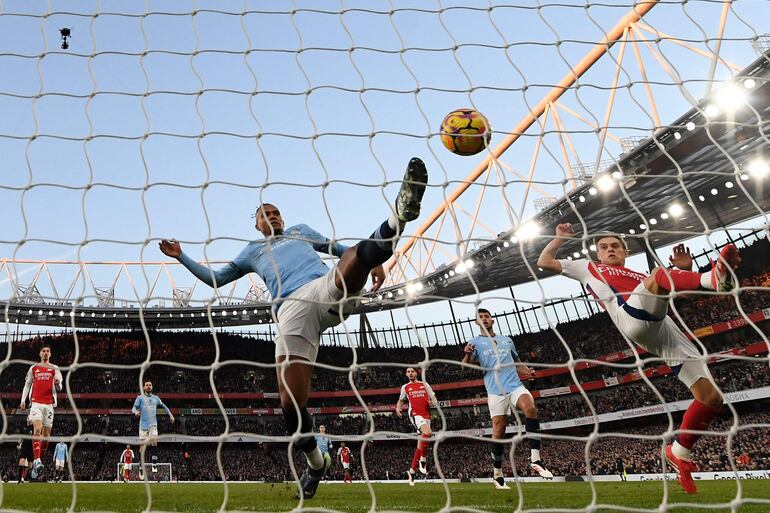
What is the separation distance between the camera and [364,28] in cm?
486

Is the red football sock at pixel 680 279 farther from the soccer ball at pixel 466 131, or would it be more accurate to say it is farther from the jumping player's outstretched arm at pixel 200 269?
the jumping player's outstretched arm at pixel 200 269

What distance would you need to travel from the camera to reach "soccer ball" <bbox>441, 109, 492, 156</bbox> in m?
4.45

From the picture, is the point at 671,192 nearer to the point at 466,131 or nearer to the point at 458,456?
the point at 466,131

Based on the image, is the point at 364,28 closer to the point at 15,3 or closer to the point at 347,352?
the point at 15,3

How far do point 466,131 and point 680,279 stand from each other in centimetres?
190

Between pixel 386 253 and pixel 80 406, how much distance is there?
111 ft

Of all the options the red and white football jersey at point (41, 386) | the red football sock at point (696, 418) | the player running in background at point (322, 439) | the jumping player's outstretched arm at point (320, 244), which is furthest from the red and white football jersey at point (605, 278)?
the red and white football jersey at point (41, 386)

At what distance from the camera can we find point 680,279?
388 centimetres

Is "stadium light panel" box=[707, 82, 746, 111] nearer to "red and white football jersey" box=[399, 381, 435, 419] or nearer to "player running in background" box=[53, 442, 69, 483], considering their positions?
"red and white football jersey" box=[399, 381, 435, 419]

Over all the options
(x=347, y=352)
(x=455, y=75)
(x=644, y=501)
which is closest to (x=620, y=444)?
(x=347, y=352)

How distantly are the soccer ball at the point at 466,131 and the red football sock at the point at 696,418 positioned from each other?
250cm

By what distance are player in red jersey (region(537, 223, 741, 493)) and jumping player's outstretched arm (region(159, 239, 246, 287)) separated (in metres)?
2.41

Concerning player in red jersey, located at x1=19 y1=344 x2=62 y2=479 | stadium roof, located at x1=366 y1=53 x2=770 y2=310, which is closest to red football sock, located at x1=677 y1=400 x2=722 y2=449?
player in red jersey, located at x1=19 y1=344 x2=62 y2=479

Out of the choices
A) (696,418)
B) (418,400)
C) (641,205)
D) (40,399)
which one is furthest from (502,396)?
(641,205)
